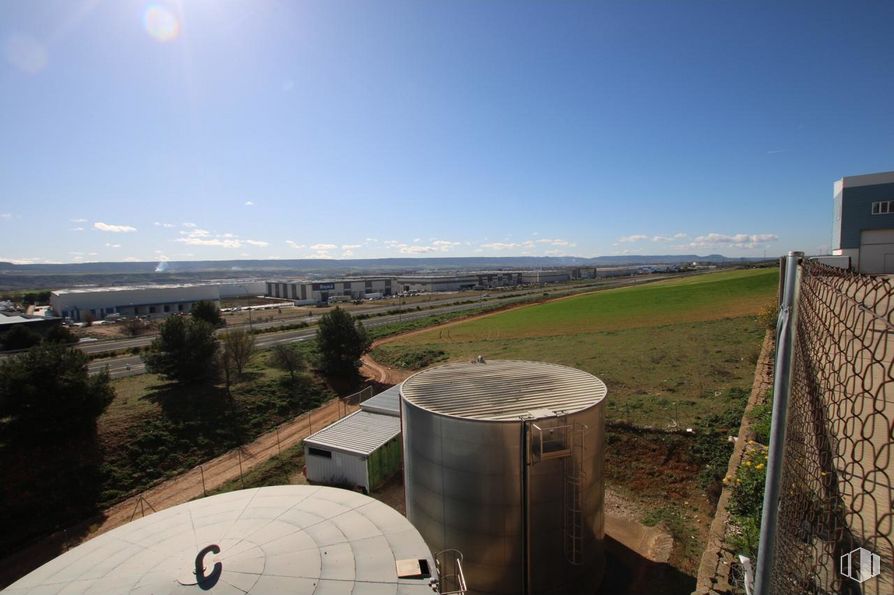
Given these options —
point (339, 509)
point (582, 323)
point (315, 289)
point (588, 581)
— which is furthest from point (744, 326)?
point (315, 289)

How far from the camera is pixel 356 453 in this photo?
19.2 metres

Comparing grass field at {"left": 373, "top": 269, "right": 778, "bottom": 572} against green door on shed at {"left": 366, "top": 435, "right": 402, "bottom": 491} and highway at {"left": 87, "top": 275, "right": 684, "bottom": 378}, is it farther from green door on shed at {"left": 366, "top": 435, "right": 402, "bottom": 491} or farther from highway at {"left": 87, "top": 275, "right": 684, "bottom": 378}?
highway at {"left": 87, "top": 275, "right": 684, "bottom": 378}

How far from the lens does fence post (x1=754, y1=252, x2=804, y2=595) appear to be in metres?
2.83

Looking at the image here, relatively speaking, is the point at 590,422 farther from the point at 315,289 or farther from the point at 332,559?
the point at 315,289

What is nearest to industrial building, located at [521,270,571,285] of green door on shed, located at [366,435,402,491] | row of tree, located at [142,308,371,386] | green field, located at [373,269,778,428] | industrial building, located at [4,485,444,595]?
green field, located at [373,269,778,428]

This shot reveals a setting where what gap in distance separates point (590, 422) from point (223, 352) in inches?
1154

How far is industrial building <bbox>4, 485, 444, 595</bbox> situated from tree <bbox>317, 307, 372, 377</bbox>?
24.3m

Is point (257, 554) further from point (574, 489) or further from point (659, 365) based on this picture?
point (659, 365)

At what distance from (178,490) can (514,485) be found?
1832 cm

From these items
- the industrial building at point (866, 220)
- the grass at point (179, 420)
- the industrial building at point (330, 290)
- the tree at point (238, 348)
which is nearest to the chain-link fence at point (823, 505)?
the industrial building at point (866, 220)

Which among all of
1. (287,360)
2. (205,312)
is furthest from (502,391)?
(205,312)

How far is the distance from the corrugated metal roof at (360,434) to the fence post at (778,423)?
58.5 feet

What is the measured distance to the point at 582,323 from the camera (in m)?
49.0

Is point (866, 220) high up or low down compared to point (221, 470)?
up
